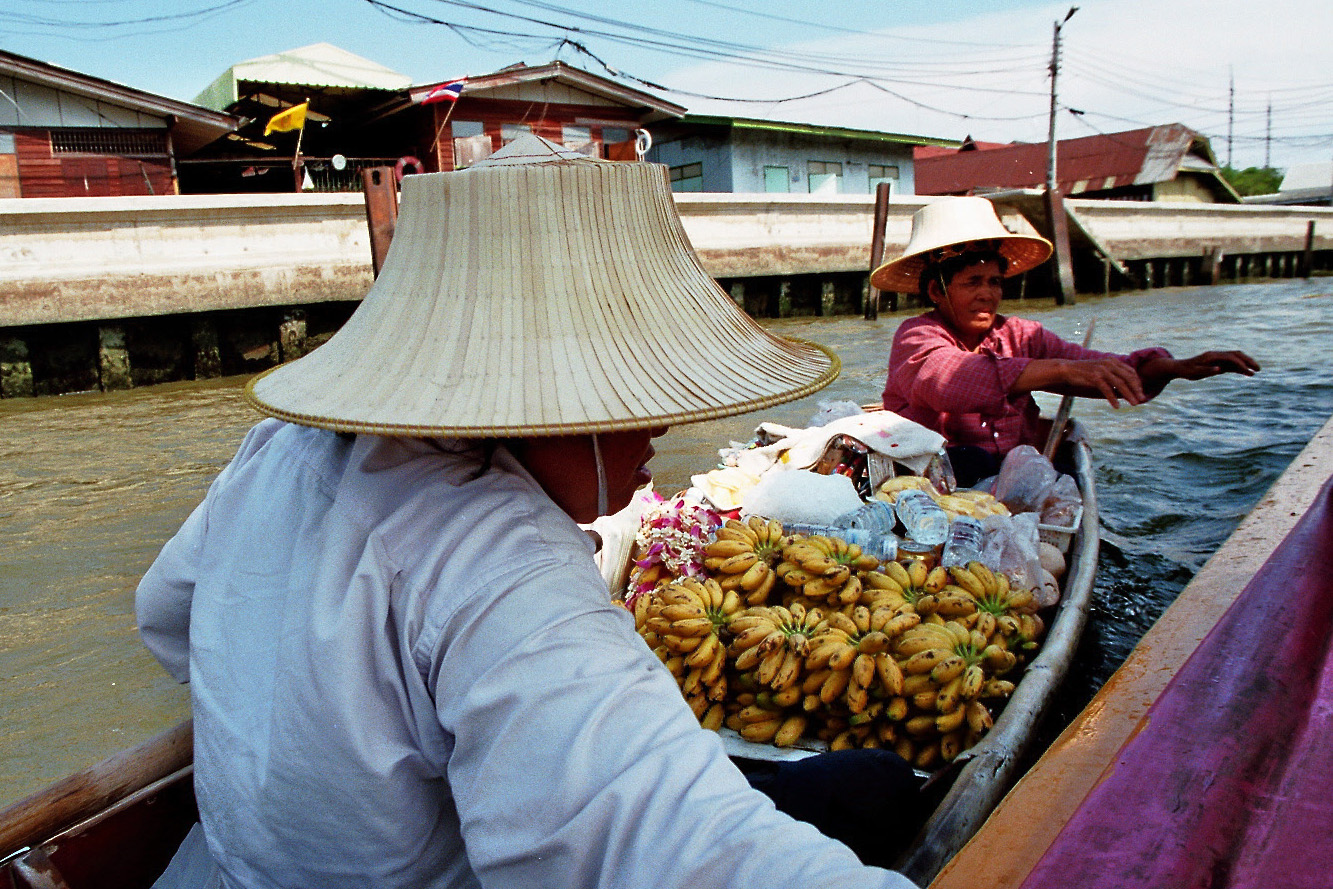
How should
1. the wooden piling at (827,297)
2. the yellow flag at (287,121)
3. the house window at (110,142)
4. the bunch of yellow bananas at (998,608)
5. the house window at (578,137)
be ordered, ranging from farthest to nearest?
the house window at (578,137)
the wooden piling at (827,297)
the house window at (110,142)
the yellow flag at (287,121)
the bunch of yellow bananas at (998,608)

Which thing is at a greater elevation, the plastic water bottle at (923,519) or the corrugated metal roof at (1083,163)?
the corrugated metal roof at (1083,163)

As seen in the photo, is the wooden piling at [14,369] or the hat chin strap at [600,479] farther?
the wooden piling at [14,369]

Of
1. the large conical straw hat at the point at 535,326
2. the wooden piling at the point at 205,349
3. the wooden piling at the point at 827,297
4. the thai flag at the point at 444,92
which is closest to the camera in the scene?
the large conical straw hat at the point at 535,326

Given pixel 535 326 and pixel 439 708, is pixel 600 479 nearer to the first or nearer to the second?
pixel 535 326

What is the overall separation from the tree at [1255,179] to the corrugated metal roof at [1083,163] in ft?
135

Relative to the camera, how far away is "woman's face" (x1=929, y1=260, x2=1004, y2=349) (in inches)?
147

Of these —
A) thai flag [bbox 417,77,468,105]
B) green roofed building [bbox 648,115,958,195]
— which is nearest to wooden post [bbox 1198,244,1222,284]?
green roofed building [bbox 648,115,958,195]

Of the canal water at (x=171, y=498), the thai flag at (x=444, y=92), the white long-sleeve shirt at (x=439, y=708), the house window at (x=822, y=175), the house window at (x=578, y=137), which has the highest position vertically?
the thai flag at (x=444, y=92)

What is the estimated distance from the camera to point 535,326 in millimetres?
1146

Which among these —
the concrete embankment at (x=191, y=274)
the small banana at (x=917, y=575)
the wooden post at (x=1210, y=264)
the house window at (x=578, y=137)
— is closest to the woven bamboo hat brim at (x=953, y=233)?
the small banana at (x=917, y=575)

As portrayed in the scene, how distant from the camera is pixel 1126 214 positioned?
66.6 ft

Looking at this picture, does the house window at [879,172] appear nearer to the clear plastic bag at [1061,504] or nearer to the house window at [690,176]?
the house window at [690,176]

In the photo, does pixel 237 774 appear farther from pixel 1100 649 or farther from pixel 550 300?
pixel 1100 649

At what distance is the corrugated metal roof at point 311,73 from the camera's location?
54.9 ft
